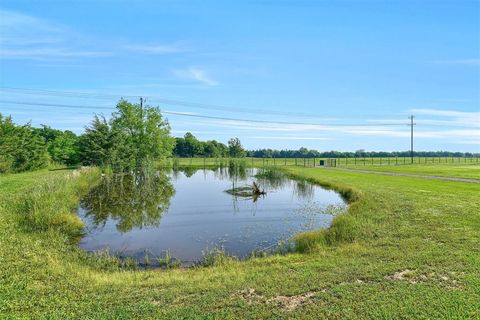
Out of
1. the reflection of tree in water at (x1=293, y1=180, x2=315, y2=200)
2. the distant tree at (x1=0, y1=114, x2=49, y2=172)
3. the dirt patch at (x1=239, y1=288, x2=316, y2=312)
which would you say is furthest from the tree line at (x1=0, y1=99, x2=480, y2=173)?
the dirt patch at (x1=239, y1=288, x2=316, y2=312)

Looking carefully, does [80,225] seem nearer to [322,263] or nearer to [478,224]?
[322,263]

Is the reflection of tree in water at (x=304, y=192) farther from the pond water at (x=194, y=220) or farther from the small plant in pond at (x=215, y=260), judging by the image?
the small plant in pond at (x=215, y=260)

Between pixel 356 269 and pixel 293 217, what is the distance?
27.6ft

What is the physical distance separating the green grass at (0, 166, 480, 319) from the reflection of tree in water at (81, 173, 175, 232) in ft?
12.7

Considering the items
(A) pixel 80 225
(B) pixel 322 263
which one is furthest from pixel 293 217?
(A) pixel 80 225

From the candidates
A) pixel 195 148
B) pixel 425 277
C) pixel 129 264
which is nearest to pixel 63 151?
pixel 129 264

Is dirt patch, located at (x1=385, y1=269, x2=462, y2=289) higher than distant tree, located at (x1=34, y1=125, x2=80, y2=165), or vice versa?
distant tree, located at (x1=34, y1=125, x2=80, y2=165)

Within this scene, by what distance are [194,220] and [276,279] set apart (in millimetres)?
8775

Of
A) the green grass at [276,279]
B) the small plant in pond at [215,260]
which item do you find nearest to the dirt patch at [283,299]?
the green grass at [276,279]

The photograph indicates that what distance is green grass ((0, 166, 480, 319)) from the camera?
18.0 feet

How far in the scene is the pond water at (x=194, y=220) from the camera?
11023mm

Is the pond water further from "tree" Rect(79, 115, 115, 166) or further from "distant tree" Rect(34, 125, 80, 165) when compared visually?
"distant tree" Rect(34, 125, 80, 165)

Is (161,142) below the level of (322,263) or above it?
above

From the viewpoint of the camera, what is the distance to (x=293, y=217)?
1562 centimetres
